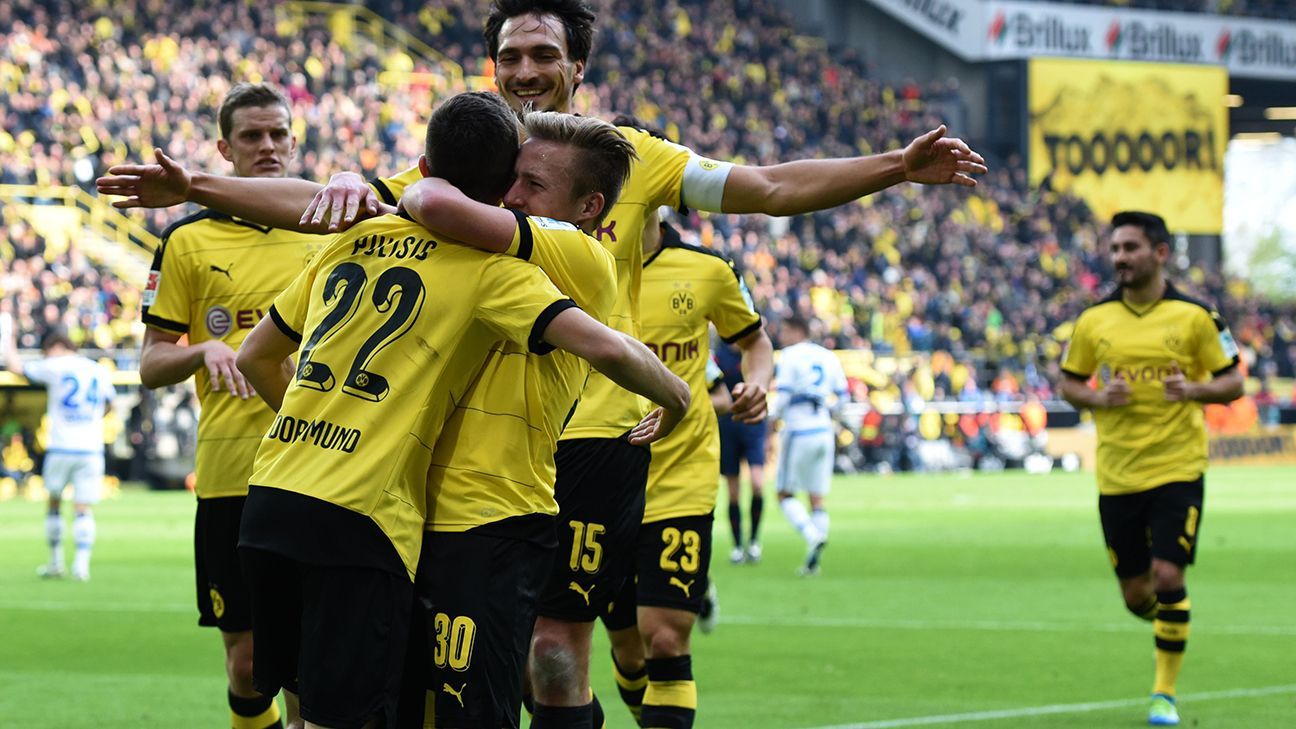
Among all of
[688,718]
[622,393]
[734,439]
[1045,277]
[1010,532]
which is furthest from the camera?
[1045,277]

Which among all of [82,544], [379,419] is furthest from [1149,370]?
[82,544]

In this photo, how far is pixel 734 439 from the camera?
18406mm

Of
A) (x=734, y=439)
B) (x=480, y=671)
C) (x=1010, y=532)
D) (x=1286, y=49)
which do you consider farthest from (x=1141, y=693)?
(x=1286, y=49)

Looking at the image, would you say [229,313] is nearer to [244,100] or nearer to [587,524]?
[244,100]

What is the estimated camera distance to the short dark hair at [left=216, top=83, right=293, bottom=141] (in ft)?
23.7

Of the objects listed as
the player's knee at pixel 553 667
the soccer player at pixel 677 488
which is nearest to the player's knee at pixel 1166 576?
the soccer player at pixel 677 488

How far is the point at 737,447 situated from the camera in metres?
18.4

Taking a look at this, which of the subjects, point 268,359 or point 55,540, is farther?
point 55,540

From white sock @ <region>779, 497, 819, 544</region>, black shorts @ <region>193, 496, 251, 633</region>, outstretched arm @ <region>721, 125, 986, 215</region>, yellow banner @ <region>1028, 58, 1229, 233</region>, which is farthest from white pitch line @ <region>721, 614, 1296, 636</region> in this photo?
yellow banner @ <region>1028, 58, 1229, 233</region>

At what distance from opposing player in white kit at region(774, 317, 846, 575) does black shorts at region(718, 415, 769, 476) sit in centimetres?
26

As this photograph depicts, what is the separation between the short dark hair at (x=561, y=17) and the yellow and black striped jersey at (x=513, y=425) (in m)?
1.46

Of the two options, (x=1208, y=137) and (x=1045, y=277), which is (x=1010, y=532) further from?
(x=1208, y=137)

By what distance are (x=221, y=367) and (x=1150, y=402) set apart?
18.5 feet

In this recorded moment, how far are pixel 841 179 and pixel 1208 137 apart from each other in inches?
2089
